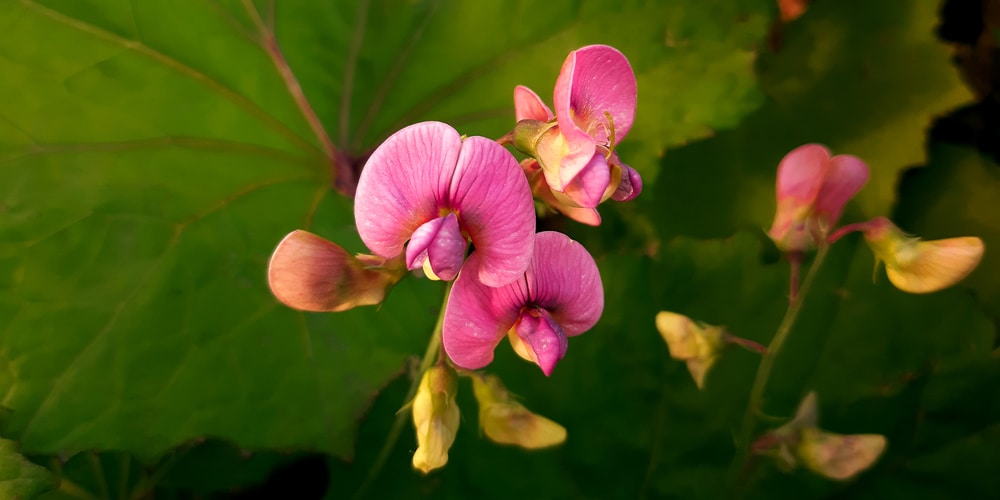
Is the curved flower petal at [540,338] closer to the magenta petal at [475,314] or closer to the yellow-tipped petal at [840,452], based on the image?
the magenta petal at [475,314]

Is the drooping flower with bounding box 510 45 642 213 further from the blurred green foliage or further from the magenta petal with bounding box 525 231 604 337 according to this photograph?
the blurred green foliage

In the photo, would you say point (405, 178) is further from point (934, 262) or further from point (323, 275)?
point (934, 262)

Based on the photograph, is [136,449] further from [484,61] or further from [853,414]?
[853,414]

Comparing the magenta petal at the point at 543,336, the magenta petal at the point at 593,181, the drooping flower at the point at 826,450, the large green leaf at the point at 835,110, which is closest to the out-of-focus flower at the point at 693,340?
the drooping flower at the point at 826,450

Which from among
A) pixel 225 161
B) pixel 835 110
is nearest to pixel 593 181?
pixel 225 161

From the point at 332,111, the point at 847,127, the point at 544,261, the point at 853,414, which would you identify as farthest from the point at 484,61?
the point at 853,414
